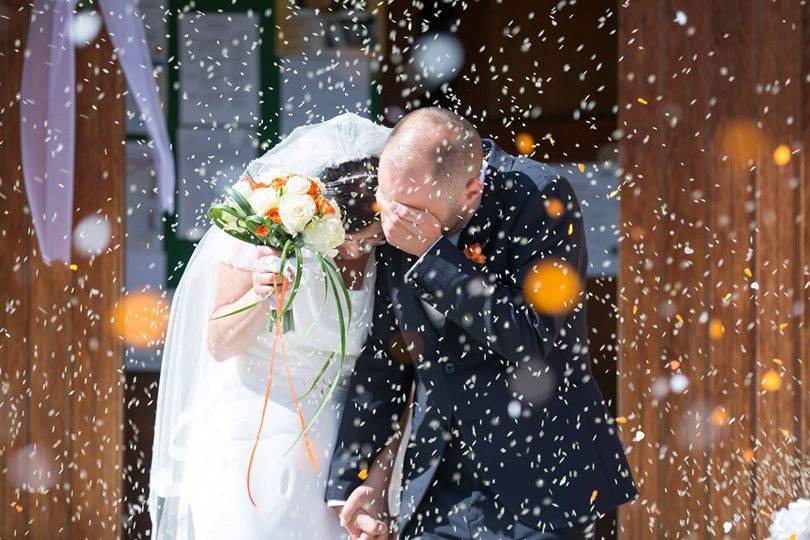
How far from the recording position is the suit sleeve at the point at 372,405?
2.68 metres

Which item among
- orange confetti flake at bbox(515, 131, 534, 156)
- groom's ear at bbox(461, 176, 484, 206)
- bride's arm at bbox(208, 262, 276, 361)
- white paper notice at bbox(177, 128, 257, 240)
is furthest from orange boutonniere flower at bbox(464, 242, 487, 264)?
orange confetti flake at bbox(515, 131, 534, 156)

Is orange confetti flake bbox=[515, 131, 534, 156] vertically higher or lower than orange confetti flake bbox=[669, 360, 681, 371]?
higher

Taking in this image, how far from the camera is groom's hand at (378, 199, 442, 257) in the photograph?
2.33 m

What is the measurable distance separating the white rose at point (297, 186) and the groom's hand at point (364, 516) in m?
0.76

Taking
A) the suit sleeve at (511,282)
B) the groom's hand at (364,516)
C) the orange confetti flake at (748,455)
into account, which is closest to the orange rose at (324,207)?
the suit sleeve at (511,282)

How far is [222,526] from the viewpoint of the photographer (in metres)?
2.84

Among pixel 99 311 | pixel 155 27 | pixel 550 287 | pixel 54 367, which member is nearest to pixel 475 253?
pixel 550 287

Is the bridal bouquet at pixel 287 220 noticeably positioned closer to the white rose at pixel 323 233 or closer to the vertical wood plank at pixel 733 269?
the white rose at pixel 323 233

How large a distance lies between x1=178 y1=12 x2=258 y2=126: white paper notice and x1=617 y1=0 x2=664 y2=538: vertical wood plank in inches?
68.9

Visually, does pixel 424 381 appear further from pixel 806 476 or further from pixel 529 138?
pixel 529 138

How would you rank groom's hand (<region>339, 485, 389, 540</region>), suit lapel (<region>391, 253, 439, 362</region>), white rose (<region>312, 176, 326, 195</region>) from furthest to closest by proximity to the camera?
white rose (<region>312, 176, 326, 195</region>) < groom's hand (<region>339, 485, 389, 540</region>) < suit lapel (<region>391, 253, 439, 362</region>)

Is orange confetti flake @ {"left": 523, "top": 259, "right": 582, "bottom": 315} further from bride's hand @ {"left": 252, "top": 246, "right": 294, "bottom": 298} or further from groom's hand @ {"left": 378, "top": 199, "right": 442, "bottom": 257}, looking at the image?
bride's hand @ {"left": 252, "top": 246, "right": 294, "bottom": 298}

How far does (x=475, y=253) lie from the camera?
2.47 metres

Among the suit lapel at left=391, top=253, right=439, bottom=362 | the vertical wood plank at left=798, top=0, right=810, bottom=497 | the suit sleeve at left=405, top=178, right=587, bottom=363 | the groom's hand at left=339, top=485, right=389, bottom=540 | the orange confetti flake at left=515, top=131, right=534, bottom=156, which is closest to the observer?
the suit sleeve at left=405, top=178, right=587, bottom=363
